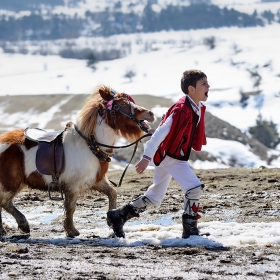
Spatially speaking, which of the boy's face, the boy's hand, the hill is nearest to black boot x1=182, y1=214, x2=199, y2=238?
the boy's hand

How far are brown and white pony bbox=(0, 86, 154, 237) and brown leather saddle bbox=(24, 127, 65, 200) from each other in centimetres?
7

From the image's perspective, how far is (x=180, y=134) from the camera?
7.13 metres

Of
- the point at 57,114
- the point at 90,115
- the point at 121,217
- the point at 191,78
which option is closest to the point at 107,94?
the point at 90,115

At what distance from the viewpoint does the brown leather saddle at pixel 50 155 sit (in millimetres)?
8062

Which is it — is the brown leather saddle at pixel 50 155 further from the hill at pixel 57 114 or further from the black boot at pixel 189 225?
the hill at pixel 57 114

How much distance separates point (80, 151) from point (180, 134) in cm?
149

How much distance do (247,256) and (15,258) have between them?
2153 mm

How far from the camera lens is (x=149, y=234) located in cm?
761

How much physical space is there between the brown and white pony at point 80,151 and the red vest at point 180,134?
30.5 inches

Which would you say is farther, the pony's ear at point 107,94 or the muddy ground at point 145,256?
the pony's ear at point 107,94

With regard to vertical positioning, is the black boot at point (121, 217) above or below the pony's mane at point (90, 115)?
below

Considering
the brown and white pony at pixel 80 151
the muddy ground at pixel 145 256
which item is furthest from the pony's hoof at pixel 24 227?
the muddy ground at pixel 145 256

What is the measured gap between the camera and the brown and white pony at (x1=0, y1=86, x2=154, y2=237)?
8023mm

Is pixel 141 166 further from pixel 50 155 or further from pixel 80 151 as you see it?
pixel 50 155
